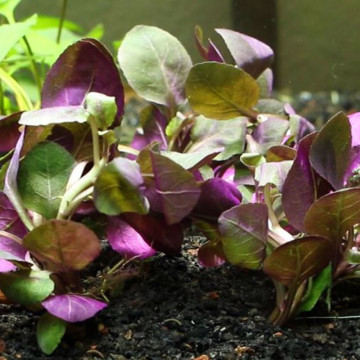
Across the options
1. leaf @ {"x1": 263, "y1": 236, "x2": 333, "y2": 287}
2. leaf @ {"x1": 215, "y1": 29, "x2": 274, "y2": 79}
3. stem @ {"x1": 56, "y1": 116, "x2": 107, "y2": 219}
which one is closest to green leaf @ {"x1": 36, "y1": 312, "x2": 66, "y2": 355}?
stem @ {"x1": 56, "y1": 116, "x2": 107, "y2": 219}

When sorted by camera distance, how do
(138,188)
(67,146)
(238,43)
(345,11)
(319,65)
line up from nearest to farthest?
(138,188), (67,146), (238,43), (345,11), (319,65)

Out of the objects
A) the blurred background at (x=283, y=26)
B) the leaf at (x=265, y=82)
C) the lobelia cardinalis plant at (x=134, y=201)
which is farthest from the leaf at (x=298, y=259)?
the blurred background at (x=283, y=26)

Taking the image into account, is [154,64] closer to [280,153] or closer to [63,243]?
[280,153]

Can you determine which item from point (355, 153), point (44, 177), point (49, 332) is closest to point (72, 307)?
point (49, 332)

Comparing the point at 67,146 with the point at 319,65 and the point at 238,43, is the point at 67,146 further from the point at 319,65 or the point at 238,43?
the point at 319,65

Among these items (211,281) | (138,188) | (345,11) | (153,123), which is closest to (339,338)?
(211,281)

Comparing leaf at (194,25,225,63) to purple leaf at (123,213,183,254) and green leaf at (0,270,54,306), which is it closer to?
purple leaf at (123,213,183,254)
